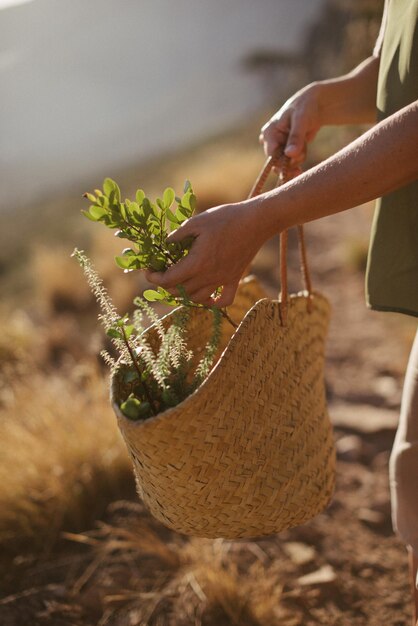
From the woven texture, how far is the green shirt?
0.16m

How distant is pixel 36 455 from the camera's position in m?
2.00

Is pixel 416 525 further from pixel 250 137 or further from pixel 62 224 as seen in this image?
pixel 250 137

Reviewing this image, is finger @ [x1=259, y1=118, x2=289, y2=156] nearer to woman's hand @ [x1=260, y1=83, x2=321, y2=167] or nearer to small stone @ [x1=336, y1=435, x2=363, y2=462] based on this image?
woman's hand @ [x1=260, y1=83, x2=321, y2=167]

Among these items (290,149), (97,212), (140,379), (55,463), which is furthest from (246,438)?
(55,463)

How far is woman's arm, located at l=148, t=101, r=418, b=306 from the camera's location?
30.2 inches

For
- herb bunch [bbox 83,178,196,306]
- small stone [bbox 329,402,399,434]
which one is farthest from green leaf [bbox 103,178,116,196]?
small stone [bbox 329,402,399,434]

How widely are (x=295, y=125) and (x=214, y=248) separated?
513 mm

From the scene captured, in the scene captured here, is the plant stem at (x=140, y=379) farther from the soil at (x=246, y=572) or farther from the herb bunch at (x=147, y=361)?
the soil at (x=246, y=572)

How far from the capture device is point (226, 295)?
0.85 meters

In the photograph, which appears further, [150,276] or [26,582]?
[26,582]

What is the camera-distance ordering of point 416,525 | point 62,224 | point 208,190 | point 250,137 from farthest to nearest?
point 250,137 < point 62,224 < point 208,190 < point 416,525

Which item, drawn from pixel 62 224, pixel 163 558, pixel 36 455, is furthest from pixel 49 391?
pixel 62 224

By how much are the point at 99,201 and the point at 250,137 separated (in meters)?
14.9

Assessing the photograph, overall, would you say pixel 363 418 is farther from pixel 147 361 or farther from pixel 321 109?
pixel 147 361
